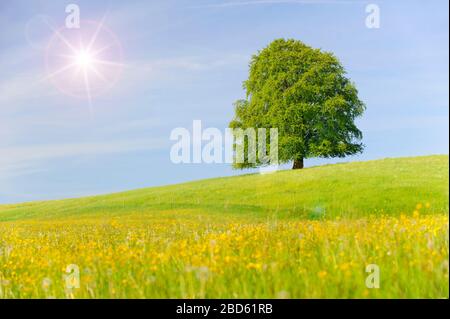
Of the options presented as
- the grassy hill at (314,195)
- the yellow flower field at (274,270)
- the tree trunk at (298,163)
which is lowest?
the yellow flower field at (274,270)

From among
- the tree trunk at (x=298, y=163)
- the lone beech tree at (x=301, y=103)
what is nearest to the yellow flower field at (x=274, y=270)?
the lone beech tree at (x=301, y=103)

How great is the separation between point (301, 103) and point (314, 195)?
49.6 feet

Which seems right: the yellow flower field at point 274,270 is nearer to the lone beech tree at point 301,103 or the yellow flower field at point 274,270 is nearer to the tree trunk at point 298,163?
the lone beech tree at point 301,103

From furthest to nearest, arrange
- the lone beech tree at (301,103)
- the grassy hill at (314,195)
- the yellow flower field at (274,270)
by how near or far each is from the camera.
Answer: the lone beech tree at (301,103) → the grassy hill at (314,195) → the yellow flower field at (274,270)

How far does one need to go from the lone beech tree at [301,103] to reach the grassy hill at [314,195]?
19.1 feet

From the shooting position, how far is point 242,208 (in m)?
26.3

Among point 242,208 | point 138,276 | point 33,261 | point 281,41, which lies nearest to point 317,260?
point 138,276

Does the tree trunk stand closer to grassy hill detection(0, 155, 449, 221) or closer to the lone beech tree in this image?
the lone beech tree

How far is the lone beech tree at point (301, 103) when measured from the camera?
133 feet

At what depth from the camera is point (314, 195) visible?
→ 26984mm

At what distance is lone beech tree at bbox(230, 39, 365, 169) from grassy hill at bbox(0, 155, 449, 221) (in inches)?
230
